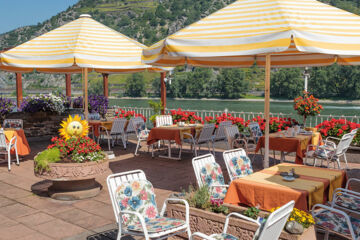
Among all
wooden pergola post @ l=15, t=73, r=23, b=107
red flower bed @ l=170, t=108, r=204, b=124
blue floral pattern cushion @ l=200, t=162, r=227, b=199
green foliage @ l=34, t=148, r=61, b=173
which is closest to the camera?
blue floral pattern cushion @ l=200, t=162, r=227, b=199

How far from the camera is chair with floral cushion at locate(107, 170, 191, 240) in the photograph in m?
2.77

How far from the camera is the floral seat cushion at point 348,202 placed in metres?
3.38

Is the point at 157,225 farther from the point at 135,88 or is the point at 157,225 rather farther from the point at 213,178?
the point at 135,88

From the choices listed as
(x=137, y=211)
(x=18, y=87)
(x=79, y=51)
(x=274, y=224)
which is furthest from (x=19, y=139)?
(x=18, y=87)

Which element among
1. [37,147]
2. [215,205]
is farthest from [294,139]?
[37,147]

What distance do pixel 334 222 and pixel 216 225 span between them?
101 centimetres

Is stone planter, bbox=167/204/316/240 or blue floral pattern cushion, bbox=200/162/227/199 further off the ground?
blue floral pattern cushion, bbox=200/162/227/199

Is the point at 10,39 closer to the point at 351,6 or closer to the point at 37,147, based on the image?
the point at 351,6

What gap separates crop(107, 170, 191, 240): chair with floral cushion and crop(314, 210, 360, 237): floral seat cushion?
1163 mm

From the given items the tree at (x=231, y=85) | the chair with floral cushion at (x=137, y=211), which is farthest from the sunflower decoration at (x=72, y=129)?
the tree at (x=231, y=85)

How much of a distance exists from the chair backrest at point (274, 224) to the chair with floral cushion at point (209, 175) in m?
1.30

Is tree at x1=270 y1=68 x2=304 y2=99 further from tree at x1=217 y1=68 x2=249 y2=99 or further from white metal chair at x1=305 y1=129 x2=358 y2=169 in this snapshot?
white metal chair at x1=305 y1=129 x2=358 y2=169

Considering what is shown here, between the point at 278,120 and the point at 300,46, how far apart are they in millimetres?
4770

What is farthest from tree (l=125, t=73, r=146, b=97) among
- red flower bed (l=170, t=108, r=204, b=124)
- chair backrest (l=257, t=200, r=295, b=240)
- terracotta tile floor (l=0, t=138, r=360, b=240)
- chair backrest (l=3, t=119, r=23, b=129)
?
chair backrest (l=257, t=200, r=295, b=240)
